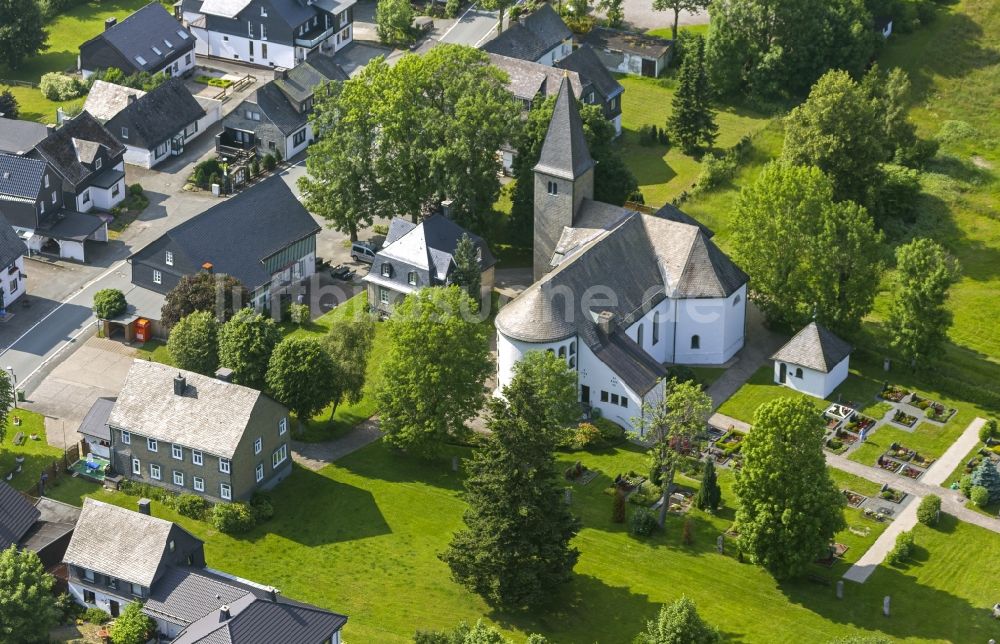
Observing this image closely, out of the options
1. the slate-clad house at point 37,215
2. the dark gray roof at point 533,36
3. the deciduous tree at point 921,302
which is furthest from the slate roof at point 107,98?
the deciduous tree at point 921,302

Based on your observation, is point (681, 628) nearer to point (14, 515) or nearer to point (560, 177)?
point (14, 515)

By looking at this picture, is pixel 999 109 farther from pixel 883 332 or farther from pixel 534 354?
pixel 534 354

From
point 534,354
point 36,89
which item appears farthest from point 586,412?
point 36,89

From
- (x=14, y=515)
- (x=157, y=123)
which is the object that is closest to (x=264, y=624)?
(x=14, y=515)

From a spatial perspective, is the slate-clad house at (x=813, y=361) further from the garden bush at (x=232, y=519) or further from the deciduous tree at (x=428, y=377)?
the garden bush at (x=232, y=519)

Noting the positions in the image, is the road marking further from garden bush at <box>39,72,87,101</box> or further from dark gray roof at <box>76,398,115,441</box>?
garden bush at <box>39,72,87,101</box>

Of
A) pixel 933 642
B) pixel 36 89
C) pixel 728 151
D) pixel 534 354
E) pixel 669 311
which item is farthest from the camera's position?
pixel 36 89
